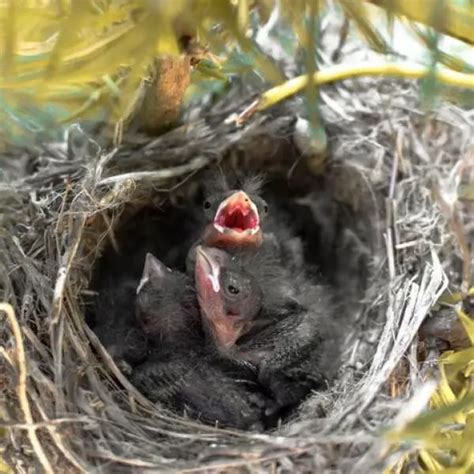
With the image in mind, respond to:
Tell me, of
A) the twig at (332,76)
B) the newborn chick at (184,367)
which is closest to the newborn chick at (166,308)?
the newborn chick at (184,367)

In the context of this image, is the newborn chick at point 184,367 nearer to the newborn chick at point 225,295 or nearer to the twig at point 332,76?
the newborn chick at point 225,295

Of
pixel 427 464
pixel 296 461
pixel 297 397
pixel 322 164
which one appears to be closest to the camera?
pixel 296 461

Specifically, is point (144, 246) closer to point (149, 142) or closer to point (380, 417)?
point (149, 142)

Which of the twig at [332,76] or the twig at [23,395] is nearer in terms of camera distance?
the twig at [23,395]

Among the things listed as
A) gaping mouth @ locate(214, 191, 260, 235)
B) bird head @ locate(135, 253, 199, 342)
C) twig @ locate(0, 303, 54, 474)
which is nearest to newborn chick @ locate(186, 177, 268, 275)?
gaping mouth @ locate(214, 191, 260, 235)

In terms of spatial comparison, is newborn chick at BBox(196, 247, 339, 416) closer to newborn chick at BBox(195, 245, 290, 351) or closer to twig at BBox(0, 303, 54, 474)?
newborn chick at BBox(195, 245, 290, 351)

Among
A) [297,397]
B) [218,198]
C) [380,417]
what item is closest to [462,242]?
[380,417]

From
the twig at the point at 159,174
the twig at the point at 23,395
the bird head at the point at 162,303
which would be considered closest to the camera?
the twig at the point at 23,395
